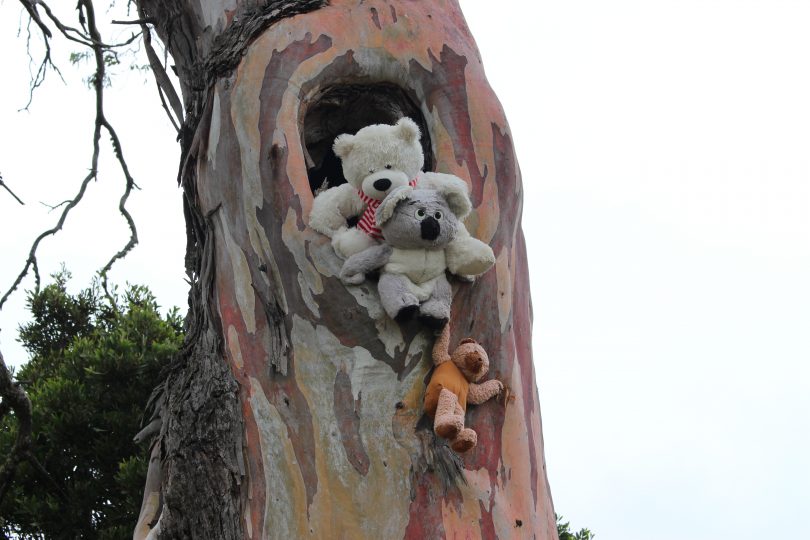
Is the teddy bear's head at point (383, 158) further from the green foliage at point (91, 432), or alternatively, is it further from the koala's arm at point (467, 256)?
the green foliage at point (91, 432)

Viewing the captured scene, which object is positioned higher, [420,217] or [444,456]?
[420,217]

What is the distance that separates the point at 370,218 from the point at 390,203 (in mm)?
191

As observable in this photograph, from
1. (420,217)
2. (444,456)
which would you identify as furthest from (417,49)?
(444,456)

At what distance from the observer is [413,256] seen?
356 cm

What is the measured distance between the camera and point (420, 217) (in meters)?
3.52

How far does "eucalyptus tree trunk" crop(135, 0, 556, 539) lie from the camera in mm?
3439

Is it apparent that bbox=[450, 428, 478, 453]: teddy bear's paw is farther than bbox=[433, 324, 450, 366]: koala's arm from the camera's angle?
No

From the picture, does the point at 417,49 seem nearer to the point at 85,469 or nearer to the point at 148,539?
the point at 148,539

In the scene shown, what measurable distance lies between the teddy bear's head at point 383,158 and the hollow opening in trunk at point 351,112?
0.32 meters

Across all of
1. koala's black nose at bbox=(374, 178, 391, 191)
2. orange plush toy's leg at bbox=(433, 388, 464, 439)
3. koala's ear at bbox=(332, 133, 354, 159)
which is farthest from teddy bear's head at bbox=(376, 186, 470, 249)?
orange plush toy's leg at bbox=(433, 388, 464, 439)

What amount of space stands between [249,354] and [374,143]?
A: 0.87 meters

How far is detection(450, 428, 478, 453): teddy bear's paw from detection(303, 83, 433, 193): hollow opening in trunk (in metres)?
1.19

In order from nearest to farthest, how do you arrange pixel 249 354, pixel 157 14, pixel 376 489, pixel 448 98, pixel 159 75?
1. pixel 376 489
2. pixel 249 354
3. pixel 448 98
4. pixel 157 14
5. pixel 159 75

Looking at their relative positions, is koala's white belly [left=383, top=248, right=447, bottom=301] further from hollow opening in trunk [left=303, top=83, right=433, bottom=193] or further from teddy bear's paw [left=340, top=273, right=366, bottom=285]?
hollow opening in trunk [left=303, top=83, right=433, bottom=193]
